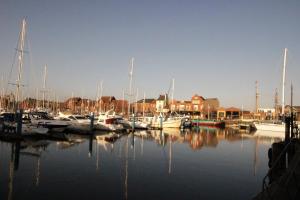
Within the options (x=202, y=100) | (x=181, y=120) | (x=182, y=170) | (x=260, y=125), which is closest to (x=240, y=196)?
(x=182, y=170)

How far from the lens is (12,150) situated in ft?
88.5

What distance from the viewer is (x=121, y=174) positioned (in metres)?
19.8

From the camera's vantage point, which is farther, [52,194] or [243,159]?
[243,159]

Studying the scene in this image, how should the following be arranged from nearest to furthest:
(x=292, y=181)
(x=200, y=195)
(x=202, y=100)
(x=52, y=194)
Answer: (x=292, y=181), (x=52, y=194), (x=200, y=195), (x=202, y=100)

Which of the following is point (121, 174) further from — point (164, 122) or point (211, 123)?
point (211, 123)

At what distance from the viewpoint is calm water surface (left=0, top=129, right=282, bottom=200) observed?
15.4 meters

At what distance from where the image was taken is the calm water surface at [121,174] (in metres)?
15.4

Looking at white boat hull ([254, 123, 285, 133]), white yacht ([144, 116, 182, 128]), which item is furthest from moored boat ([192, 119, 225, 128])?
white yacht ([144, 116, 182, 128])

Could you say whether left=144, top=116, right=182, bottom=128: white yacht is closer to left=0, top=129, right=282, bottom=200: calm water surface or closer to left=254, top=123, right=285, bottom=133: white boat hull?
left=254, top=123, right=285, bottom=133: white boat hull

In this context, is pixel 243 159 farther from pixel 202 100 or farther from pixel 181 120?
pixel 202 100

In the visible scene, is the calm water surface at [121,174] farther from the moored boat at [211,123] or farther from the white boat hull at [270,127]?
the moored boat at [211,123]

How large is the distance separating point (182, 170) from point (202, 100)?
10342 cm

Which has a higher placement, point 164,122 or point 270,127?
point 164,122

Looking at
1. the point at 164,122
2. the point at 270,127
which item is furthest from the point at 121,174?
the point at 270,127
